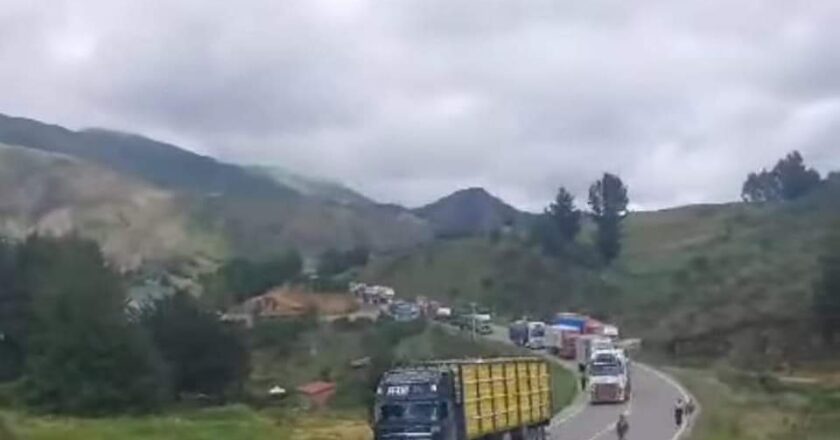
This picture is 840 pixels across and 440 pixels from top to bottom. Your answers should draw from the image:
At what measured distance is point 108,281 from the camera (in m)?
93.6

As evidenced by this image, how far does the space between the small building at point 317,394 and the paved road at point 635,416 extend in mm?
15619

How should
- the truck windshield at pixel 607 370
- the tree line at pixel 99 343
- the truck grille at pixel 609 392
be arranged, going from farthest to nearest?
the tree line at pixel 99 343 < the truck windshield at pixel 607 370 < the truck grille at pixel 609 392

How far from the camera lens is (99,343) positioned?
8738 cm

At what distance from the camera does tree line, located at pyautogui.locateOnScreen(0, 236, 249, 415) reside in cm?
8638

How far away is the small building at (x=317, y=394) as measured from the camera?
298 feet

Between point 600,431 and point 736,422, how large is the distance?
20.2 feet

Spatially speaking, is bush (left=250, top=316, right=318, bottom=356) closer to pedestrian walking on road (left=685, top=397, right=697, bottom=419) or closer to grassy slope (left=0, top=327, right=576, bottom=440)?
grassy slope (left=0, top=327, right=576, bottom=440)

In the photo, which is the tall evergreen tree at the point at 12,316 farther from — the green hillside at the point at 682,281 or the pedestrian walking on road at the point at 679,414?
the green hillside at the point at 682,281

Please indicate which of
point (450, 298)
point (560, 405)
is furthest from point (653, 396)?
point (450, 298)

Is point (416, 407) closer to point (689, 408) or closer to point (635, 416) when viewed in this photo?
point (635, 416)

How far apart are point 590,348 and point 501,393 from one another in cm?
4743

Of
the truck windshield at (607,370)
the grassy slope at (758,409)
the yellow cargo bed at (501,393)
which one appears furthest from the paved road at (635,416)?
the yellow cargo bed at (501,393)

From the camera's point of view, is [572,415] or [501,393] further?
[572,415]

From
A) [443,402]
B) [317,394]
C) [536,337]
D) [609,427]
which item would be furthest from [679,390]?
[443,402]
